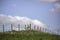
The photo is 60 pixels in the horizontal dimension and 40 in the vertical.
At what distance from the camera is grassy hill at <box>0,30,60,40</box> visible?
4629 millimetres

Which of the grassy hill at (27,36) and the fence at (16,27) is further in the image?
the fence at (16,27)

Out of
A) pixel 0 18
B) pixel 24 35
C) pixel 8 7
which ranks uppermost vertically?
pixel 8 7

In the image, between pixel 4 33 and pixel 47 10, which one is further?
pixel 47 10

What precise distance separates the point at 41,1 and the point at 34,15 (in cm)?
52

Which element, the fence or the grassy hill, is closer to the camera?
the grassy hill

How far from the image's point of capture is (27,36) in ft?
15.7

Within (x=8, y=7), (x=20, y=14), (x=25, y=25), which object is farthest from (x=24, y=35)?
(x=8, y=7)

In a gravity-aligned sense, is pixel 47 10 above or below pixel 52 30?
above

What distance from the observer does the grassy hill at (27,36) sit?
463 centimetres

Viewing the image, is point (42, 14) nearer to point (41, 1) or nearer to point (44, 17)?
point (44, 17)

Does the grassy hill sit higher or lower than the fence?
lower

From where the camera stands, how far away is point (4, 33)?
15.3 feet

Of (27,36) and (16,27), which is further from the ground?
(16,27)

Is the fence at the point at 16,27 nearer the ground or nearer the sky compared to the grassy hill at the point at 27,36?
nearer the sky
